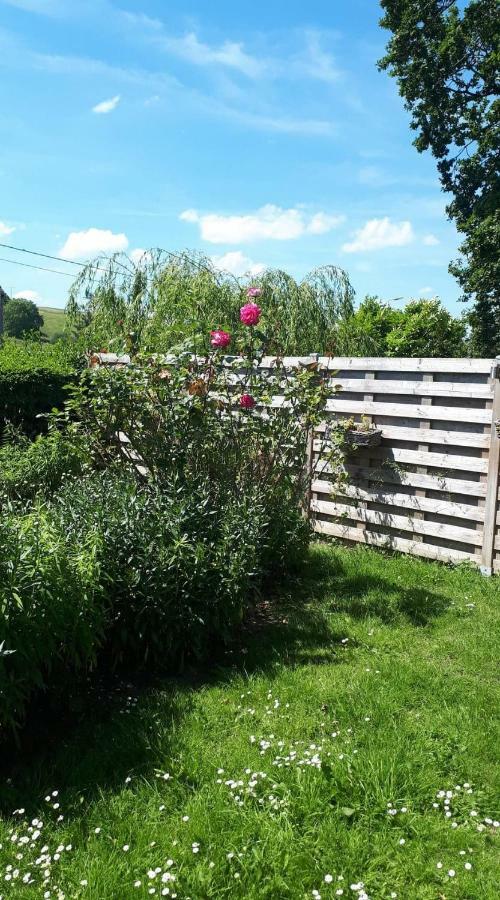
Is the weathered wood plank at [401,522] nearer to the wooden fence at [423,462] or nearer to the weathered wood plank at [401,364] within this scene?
the wooden fence at [423,462]

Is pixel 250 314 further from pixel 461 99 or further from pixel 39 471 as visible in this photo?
pixel 461 99

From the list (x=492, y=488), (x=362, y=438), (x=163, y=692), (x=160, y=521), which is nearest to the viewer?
(x=163, y=692)

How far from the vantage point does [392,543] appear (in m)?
5.75

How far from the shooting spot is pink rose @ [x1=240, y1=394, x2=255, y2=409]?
4.66 meters

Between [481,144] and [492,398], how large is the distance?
598 inches

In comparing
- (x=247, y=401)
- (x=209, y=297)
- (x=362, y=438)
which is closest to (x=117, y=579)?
(x=247, y=401)

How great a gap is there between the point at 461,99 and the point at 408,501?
16.7 m

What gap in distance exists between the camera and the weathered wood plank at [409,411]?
16.6ft

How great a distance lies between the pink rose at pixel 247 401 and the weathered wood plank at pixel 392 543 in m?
1.94

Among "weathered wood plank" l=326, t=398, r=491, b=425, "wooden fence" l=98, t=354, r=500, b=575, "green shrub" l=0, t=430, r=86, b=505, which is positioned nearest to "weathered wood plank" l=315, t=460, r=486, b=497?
"wooden fence" l=98, t=354, r=500, b=575

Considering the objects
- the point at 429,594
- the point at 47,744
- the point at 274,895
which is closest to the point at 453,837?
the point at 274,895

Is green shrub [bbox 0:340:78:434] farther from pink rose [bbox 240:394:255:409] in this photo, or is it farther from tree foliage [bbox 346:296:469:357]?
tree foliage [bbox 346:296:469:357]

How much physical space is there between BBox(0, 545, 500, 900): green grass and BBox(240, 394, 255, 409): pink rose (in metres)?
1.63

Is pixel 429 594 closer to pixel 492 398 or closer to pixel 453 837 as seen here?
pixel 492 398
